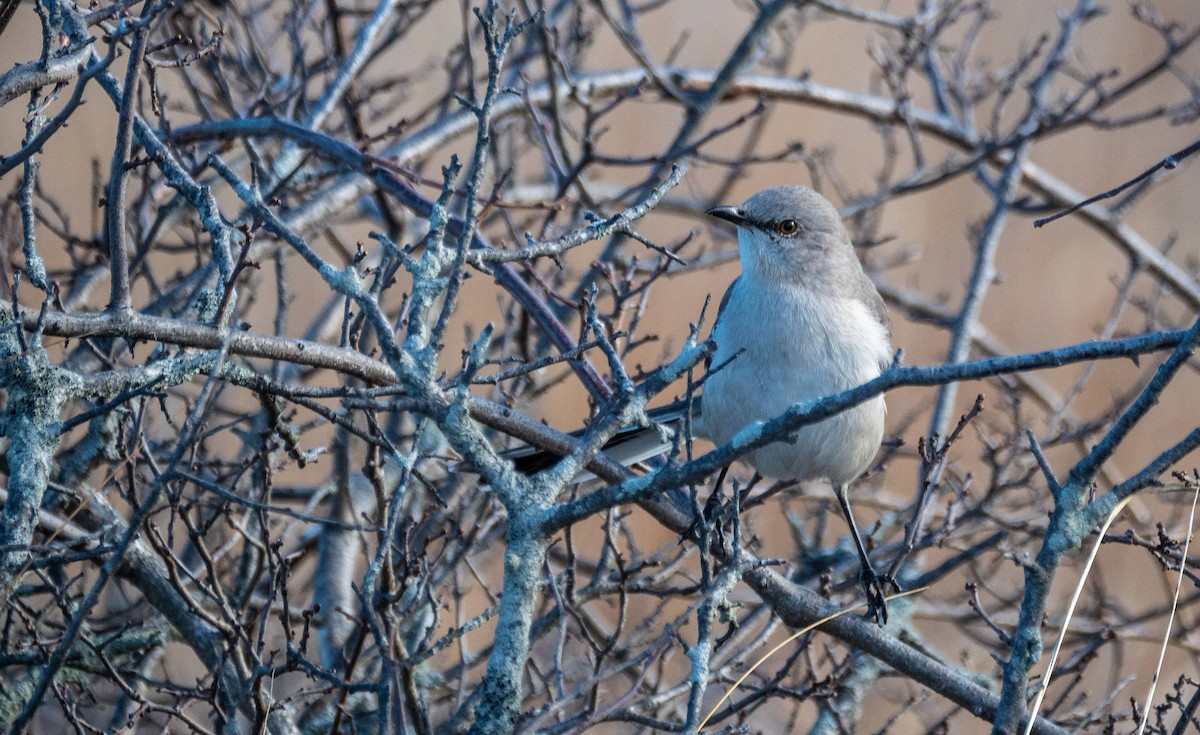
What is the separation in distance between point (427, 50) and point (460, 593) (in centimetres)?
582

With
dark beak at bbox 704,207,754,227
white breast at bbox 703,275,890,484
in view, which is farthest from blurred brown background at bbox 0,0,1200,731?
white breast at bbox 703,275,890,484

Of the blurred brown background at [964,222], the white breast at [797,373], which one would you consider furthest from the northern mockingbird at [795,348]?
the blurred brown background at [964,222]

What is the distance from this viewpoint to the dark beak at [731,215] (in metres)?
4.28

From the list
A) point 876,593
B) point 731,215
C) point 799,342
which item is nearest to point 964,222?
point 731,215

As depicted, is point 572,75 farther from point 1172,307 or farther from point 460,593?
point 1172,307

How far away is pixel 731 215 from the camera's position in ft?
14.2

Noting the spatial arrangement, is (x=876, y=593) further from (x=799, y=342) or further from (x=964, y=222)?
(x=964, y=222)

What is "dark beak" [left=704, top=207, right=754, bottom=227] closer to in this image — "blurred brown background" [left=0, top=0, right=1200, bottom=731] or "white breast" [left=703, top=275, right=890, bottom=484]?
"white breast" [left=703, top=275, right=890, bottom=484]

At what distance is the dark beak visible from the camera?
14.0 feet

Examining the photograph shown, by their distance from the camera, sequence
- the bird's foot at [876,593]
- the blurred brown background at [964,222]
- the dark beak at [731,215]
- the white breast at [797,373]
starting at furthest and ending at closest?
the blurred brown background at [964,222]
the dark beak at [731,215]
the white breast at [797,373]
the bird's foot at [876,593]

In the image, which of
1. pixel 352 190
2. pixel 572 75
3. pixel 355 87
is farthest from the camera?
pixel 572 75

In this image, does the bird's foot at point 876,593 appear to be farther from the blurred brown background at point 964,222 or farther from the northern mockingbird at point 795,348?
the blurred brown background at point 964,222

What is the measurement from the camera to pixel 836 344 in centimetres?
398

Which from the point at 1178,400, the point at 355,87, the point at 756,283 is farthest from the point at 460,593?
the point at 1178,400
